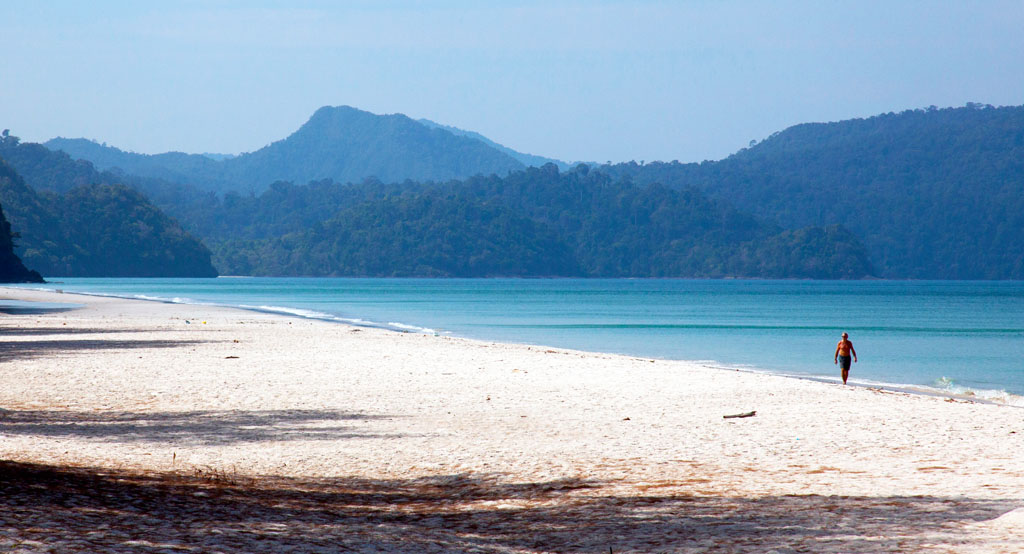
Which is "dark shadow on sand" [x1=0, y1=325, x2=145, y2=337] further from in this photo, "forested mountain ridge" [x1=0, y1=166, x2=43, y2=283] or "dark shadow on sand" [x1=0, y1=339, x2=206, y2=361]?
"forested mountain ridge" [x1=0, y1=166, x2=43, y2=283]

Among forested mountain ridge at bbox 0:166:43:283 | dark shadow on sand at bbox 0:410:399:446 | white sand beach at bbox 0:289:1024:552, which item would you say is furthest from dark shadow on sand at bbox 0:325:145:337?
forested mountain ridge at bbox 0:166:43:283

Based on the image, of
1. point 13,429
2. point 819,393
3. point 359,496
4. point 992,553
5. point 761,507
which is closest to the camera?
point 992,553

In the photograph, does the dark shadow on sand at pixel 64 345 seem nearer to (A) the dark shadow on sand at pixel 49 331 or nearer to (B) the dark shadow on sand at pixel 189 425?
(A) the dark shadow on sand at pixel 49 331

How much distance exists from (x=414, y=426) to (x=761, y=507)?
6171 mm

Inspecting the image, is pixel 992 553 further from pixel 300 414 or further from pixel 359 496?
pixel 300 414

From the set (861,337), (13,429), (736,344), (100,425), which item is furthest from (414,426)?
(861,337)

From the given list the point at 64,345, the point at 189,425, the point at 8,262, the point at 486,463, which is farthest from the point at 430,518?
the point at 8,262

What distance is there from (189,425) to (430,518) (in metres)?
6.39

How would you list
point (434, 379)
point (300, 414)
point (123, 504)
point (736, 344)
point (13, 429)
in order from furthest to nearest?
1. point (736, 344)
2. point (434, 379)
3. point (300, 414)
4. point (13, 429)
5. point (123, 504)

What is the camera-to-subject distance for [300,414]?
14.1 meters

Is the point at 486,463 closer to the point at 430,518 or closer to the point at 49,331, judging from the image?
the point at 430,518

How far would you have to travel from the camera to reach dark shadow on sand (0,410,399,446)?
38.8 ft

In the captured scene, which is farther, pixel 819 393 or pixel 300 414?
pixel 819 393

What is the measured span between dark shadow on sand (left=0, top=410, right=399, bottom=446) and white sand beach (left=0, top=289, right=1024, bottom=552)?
Answer: 0.07 meters
